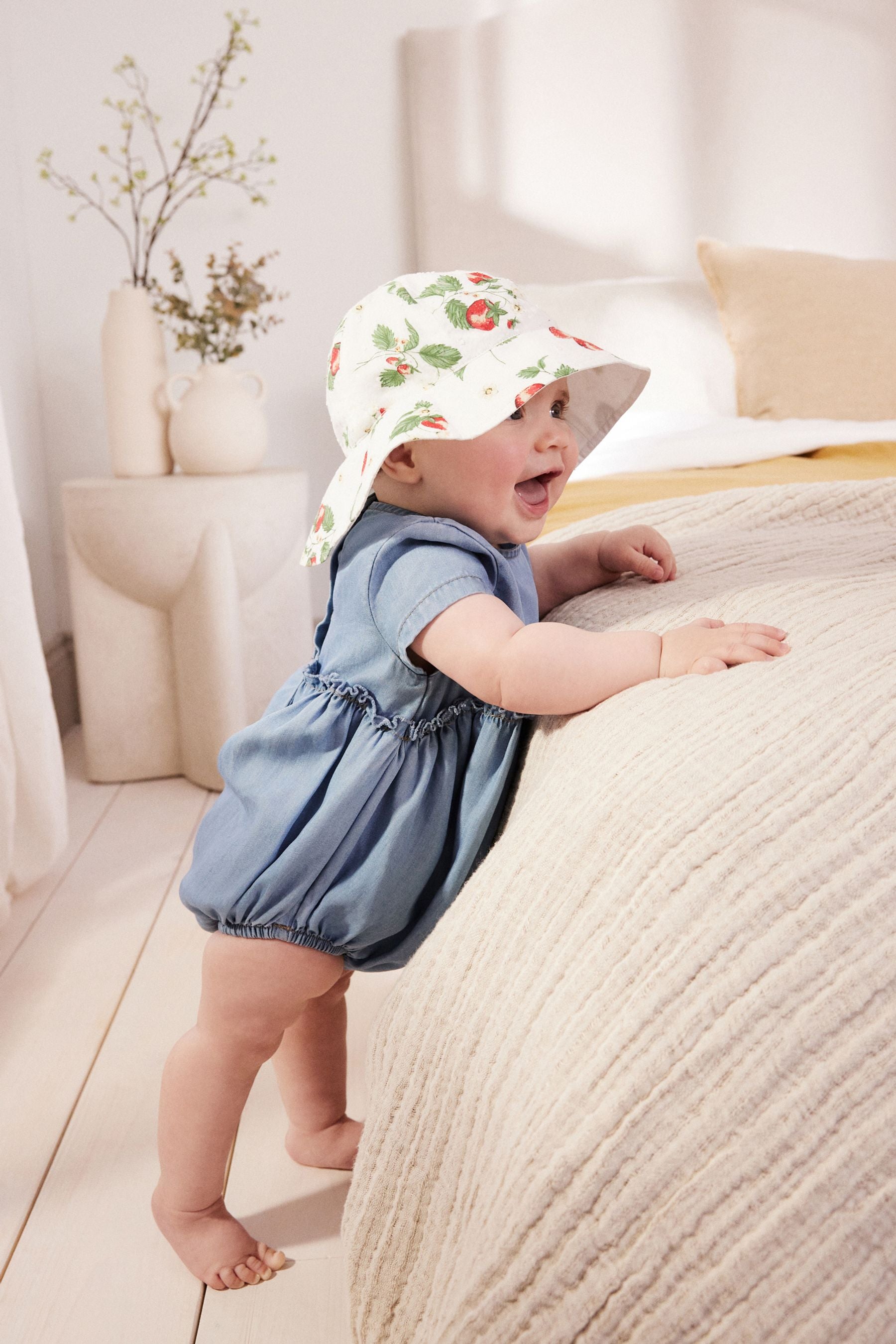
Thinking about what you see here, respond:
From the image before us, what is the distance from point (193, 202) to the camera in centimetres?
248

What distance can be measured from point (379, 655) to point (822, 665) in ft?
1.06

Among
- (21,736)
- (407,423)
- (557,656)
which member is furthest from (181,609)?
(557,656)

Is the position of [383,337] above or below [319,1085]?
above

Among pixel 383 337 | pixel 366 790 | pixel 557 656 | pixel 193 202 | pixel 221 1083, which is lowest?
pixel 221 1083

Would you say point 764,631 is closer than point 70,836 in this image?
Yes

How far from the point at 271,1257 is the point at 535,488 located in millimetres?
661

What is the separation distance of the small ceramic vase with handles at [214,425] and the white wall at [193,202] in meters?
0.42

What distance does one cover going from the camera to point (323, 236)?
2543 mm

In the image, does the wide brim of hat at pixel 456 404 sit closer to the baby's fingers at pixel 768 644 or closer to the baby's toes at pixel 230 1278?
the baby's fingers at pixel 768 644

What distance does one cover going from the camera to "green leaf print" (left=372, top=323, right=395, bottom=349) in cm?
81

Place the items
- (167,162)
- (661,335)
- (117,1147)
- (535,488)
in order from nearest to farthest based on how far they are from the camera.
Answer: (535,488), (117,1147), (661,335), (167,162)

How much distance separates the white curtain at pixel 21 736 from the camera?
4.80 ft


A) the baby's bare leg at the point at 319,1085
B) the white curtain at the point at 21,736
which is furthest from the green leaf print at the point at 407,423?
the white curtain at the point at 21,736

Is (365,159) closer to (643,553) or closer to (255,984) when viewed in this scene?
(643,553)
